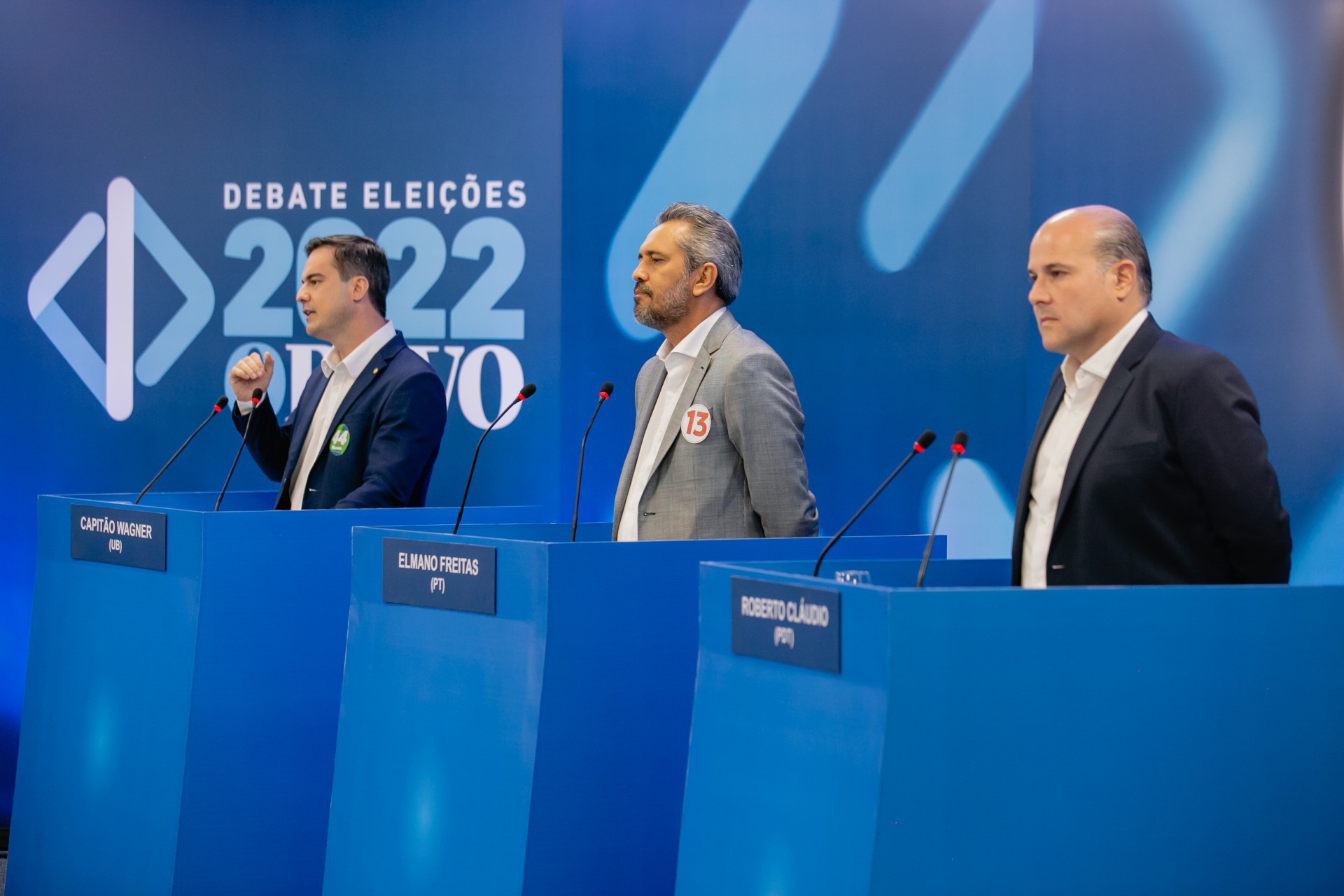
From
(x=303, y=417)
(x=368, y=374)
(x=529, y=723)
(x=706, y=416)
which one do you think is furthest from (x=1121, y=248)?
(x=303, y=417)

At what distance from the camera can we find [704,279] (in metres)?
3.71

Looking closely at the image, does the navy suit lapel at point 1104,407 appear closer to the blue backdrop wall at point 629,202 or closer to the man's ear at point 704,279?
the man's ear at point 704,279

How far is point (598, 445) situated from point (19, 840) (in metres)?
2.08

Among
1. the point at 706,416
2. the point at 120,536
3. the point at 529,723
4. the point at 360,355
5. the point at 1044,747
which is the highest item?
the point at 360,355

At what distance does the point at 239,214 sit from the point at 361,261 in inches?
42.3

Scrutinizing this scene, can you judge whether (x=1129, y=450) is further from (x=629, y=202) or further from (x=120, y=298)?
(x=120, y=298)

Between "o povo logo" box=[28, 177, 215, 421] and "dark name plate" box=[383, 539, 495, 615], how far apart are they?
2.61 metres

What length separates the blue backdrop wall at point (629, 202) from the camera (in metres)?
4.25

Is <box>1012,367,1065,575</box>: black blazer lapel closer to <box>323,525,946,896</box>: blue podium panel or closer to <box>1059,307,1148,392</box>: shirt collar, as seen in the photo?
<box>1059,307,1148,392</box>: shirt collar

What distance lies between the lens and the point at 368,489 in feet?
12.9

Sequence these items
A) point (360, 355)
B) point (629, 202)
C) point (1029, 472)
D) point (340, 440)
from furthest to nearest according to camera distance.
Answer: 1. point (629, 202)
2. point (360, 355)
3. point (340, 440)
4. point (1029, 472)

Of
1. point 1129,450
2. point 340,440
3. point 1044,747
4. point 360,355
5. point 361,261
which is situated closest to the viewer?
point 1044,747

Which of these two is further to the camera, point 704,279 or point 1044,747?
point 704,279

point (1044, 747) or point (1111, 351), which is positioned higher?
point (1111, 351)
